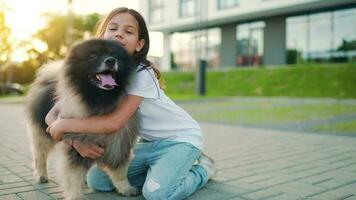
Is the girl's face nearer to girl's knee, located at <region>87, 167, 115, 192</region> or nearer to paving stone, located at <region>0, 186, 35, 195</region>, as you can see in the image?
girl's knee, located at <region>87, 167, 115, 192</region>

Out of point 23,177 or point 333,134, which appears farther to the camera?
point 333,134

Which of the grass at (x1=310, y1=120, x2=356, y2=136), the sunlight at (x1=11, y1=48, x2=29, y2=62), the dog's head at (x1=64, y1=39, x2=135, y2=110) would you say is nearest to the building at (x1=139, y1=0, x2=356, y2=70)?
the sunlight at (x1=11, y1=48, x2=29, y2=62)

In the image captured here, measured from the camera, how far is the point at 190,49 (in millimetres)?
31703

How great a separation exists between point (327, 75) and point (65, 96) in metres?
17.2

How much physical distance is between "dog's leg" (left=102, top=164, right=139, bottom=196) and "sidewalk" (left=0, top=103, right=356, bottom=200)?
92mm

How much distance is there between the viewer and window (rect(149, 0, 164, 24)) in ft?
105

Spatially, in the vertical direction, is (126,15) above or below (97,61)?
above

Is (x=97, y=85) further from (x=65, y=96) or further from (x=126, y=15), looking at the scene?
(x=126, y=15)

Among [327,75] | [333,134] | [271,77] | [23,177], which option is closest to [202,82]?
[271,77]

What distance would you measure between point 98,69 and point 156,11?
30.5 m

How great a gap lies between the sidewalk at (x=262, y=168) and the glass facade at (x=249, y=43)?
797 inches

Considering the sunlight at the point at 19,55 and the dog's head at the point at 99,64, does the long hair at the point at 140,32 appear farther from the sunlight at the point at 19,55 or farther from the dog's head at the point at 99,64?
the sunlight at the point at 19,55

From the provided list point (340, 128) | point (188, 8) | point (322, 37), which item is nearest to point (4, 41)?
point (188, 8)

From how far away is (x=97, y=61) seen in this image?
295 centimetres
